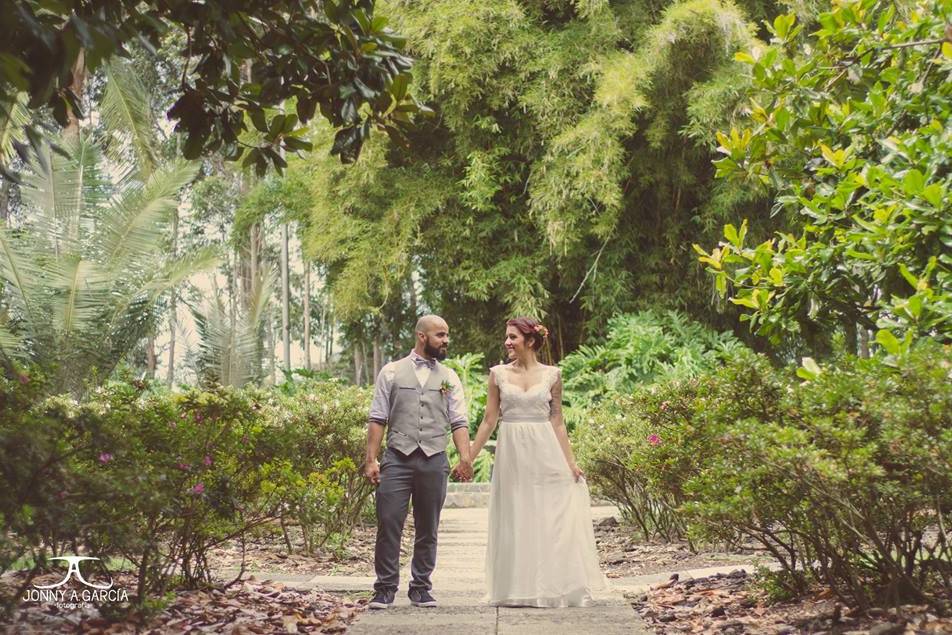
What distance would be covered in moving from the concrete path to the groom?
8.8 inches

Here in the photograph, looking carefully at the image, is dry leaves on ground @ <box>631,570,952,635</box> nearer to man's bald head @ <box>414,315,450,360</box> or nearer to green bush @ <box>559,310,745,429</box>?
man's bald head @ <box>414,315,450,360</box>

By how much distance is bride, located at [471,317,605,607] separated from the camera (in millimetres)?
6348

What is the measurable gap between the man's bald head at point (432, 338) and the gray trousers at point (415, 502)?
22.8 inches

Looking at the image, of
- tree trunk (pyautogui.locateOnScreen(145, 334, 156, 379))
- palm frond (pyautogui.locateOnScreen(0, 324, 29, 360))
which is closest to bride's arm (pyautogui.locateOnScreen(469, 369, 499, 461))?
palm frond (pyautogui.locateOnScreen(0, 324, 29, 360))

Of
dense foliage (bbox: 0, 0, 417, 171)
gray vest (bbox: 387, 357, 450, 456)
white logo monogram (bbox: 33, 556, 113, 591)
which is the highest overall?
dense foliage (bbox: 0, 0, 417, 171)

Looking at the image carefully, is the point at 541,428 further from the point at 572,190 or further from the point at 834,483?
the point at 572,190

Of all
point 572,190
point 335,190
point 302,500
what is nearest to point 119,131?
point 335,190

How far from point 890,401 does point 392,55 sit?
2.38 m

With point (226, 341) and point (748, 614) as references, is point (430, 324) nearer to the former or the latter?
point (748, 614)

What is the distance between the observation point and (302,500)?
242 inches

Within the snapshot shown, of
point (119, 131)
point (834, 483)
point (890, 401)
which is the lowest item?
point (834, 483)

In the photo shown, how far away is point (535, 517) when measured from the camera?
6.50 m

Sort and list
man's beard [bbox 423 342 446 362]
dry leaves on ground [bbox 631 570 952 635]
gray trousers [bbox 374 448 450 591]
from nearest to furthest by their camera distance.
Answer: dry leaves on ground [bbox 631 570 952 635]
gray trousers [bbox 374 448 450 591]
man's beard [bbox 423 342 446 362]

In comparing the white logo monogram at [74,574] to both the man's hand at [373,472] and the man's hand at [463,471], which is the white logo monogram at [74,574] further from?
the man's hand at [463,471]
